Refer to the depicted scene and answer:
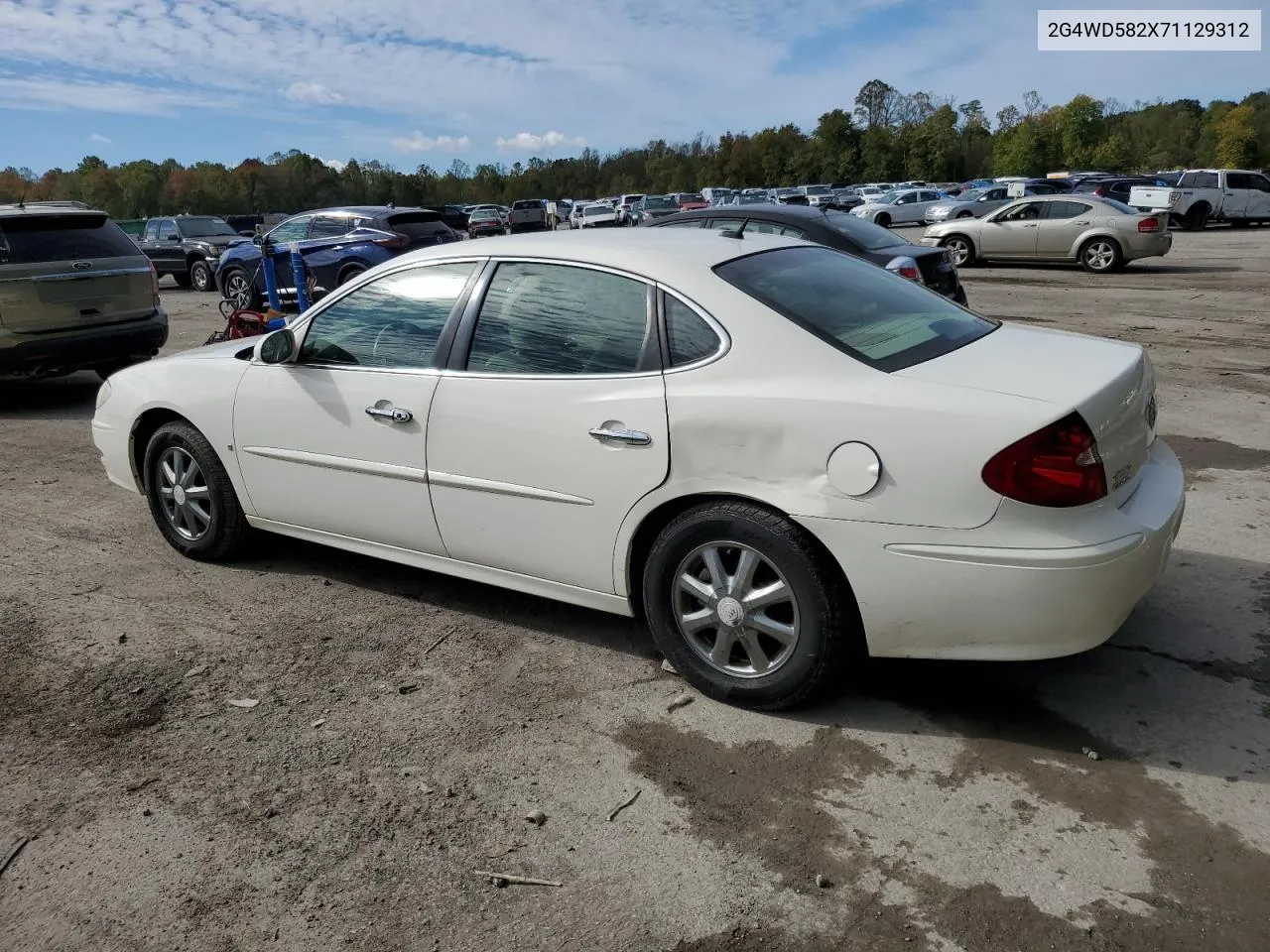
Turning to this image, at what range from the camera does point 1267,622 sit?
3.98 metres

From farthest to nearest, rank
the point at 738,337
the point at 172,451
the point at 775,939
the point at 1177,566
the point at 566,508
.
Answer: the point at 172,451, the point at 1177,566, the point at 566,508, the point at 738,337, the point at 775,939

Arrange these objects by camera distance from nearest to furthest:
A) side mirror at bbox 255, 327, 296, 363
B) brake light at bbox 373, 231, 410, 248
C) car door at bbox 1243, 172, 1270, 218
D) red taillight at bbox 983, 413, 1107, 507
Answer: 1. red taillight at bbox 983, 413, 1107, 507
2. side mirror at bbox 255, 327, 296, 363
3. brake light at bbox 373, 231, 410, 248
4. car door at bbox 1243, 172, 1270, 218

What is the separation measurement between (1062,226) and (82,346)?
55.3 feet

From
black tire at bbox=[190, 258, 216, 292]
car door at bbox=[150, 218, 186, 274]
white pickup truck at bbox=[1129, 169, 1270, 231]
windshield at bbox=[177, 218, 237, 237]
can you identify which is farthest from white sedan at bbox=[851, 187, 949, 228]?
car door at bbox=[150, 218, 186, 274]

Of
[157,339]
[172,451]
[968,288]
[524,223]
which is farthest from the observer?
[524,223]

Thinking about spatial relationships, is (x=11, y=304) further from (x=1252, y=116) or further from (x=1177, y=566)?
(x=1252, y=116)

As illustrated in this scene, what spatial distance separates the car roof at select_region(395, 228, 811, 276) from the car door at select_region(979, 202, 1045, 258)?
17279 mm

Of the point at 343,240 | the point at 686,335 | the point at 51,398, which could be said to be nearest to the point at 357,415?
the point at 686,335

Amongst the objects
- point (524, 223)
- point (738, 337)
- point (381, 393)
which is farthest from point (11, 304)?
point (524, 223)

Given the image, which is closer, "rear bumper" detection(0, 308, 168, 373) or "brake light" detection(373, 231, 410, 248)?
"rear bumper" detection(0, 308, 168, 373)

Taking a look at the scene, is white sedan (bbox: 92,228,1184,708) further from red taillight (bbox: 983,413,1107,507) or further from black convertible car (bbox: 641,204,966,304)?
black convertible car (bbox: 641,204,966,304)

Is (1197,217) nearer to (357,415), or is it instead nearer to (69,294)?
(69,294)

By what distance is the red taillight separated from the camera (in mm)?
2930

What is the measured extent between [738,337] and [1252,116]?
282 ft
